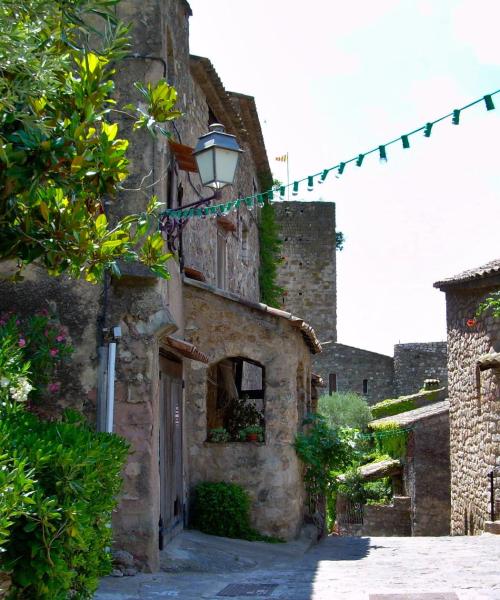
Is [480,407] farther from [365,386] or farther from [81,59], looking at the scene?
[365,386]

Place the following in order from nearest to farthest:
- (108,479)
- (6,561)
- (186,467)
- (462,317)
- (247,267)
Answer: (6,561), (108,479), (186,467), (462,317), (247,267)

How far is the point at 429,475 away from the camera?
26.5 metres

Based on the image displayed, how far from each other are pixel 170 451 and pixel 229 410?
2999 millimetres

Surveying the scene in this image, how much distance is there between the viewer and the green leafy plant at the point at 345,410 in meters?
35.3

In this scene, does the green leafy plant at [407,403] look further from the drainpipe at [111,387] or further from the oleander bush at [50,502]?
the oleander bush at [50,502]

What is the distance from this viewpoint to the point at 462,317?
18.7 meters

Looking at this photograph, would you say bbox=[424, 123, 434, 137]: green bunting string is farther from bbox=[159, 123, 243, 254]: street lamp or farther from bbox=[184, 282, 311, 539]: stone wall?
bbox=[184, 282, 311, 539]: stone wall

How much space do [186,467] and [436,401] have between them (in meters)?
23.7

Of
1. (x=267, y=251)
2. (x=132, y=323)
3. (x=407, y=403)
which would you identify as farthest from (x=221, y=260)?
(x=407, y=403)

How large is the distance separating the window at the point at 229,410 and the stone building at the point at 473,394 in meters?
4.38

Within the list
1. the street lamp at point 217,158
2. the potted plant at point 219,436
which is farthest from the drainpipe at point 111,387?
the potted plant at point 219,436

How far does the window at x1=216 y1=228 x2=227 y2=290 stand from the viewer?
17016mm

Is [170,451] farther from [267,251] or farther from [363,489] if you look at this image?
[363,489]

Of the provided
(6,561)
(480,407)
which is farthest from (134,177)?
(480,407)
